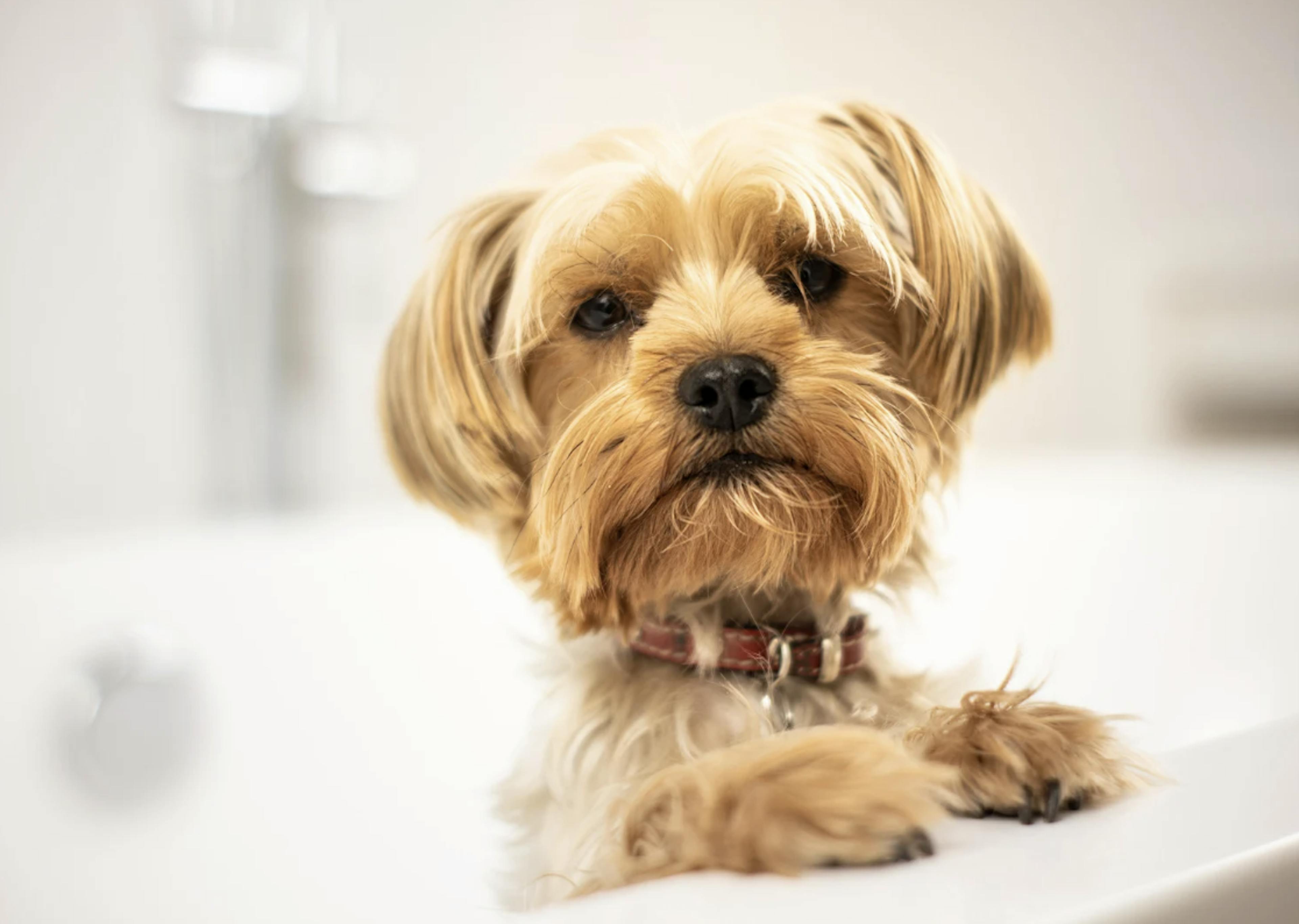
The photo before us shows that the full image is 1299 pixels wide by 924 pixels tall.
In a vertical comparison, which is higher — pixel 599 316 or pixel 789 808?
pixel 599 316

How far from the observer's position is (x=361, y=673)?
214 centimetres

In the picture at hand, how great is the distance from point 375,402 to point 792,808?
939 millimetres

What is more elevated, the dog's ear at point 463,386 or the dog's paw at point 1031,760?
the dog's ear at point 463,386

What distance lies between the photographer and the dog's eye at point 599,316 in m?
1.17

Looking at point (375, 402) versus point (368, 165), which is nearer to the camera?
point (375, 402)

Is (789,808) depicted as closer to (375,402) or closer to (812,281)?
(812,281)

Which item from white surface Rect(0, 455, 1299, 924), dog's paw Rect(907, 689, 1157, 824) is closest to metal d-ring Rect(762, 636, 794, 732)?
dog's paw Rect(907, 689, 1157, 824)

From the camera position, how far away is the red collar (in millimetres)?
1108

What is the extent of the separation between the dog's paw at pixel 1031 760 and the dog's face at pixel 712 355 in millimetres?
205

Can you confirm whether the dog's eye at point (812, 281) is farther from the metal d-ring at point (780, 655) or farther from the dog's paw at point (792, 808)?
the dog's paw at point (792, 808)

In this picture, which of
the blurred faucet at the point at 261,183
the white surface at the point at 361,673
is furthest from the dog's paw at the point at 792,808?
the blurred faucet at the point at 261,183

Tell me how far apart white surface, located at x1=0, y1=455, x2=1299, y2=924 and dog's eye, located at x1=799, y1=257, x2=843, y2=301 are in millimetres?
642

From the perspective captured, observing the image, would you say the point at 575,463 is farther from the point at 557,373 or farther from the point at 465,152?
the point at 465,152

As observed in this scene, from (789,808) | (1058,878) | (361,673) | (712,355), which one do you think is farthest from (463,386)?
(361,673)
